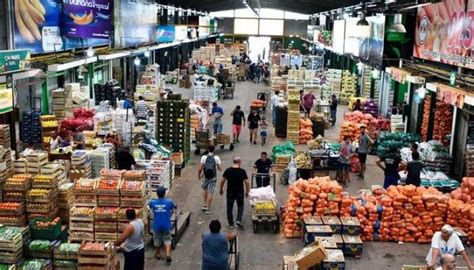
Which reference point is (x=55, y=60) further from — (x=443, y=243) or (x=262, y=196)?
(x=443, y=243)

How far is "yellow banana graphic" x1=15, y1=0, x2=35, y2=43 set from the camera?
18.3 meters

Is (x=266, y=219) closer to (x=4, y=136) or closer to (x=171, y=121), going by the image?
(x=171, y=121)

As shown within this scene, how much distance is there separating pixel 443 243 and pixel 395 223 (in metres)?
3.36

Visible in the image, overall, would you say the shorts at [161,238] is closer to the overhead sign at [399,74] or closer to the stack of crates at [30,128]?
the stack of crates at [30,128]

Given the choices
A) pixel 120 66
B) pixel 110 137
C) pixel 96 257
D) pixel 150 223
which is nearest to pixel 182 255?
pixel 150 223

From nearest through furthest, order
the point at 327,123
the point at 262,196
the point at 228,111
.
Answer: the point at 262,196 < the point at 327,123 < the point at 228,111

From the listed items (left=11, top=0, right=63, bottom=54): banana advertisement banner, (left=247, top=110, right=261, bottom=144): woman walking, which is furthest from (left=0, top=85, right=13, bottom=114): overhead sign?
(left=247, top=110, right=261, bottom=144): woman walking

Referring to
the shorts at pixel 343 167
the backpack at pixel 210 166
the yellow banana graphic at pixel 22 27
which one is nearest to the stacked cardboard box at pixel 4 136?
the yellow banana graphic at pixel 22 27

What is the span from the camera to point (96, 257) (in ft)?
30.4

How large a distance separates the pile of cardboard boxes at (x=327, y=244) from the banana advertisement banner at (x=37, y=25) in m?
11.9

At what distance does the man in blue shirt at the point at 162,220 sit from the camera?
35.0 feet

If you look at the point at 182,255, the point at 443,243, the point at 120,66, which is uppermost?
the point at 120,66

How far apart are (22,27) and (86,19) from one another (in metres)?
4.54

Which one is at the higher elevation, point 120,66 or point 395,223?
point 120,66
